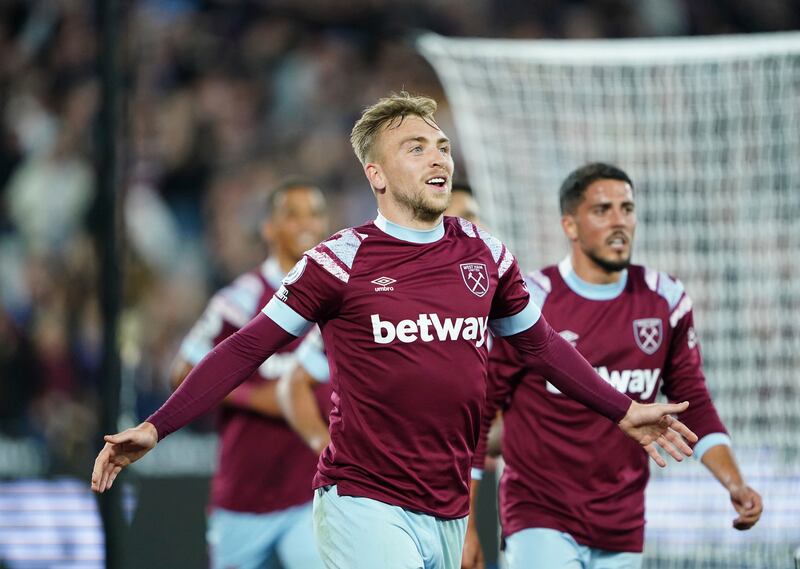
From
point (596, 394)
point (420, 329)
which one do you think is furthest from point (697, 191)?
point (420, 329)

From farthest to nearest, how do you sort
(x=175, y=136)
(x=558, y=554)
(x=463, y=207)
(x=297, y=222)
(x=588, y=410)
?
(x=175, y=136), (x=297, y=222), (x=463, y=207), (x=588, y=410), (x=558, y=554)

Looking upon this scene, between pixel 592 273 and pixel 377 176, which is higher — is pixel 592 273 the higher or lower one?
the lower one

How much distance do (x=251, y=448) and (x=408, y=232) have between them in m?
2.28

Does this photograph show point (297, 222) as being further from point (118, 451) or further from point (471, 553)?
point (118, 451)

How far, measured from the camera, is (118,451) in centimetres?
352

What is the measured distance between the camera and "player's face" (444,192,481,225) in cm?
545

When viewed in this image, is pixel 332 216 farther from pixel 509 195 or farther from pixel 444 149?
pixel 444 149

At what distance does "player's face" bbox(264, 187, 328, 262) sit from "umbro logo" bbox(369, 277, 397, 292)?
2240 mm

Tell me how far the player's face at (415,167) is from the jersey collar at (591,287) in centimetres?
107

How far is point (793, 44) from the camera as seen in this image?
21.0 ft

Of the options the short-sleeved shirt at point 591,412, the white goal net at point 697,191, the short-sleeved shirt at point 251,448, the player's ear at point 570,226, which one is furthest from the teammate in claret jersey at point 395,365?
the white goal net at point 697,191

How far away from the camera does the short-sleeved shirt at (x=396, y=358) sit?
3.69 meters

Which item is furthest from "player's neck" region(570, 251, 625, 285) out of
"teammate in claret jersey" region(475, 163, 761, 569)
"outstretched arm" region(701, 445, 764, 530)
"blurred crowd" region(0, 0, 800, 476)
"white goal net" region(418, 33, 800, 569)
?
"blurred crowd" region(0, 0, 800, 476)

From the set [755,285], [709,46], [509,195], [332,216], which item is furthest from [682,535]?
[332,216]
